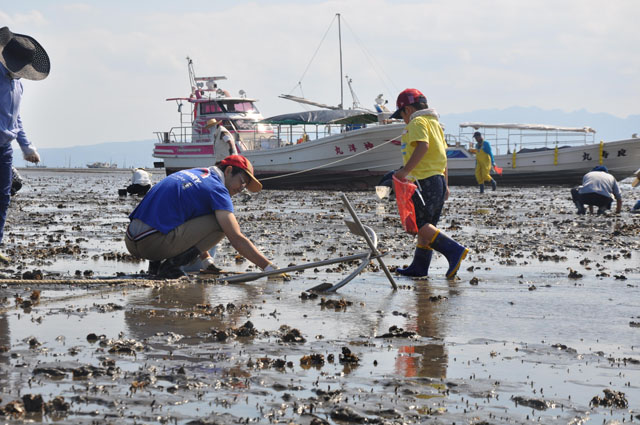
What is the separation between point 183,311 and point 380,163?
24.8 meters

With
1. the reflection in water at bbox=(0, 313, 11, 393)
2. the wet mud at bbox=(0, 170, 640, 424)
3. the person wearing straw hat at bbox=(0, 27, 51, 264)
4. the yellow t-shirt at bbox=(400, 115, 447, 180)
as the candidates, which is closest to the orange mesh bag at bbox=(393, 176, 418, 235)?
the yellow t-shirt at bbox=(400, 115, 447, 180)

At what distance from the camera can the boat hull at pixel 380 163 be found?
1179 inches

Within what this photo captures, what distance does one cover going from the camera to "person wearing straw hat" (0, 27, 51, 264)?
696 cm

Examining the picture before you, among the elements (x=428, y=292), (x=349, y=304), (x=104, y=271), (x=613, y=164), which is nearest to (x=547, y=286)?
(x=428, y=292)

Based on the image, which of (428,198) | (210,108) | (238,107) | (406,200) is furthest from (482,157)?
(406,200)

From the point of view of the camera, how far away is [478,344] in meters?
4.64

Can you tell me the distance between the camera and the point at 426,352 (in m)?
4.38

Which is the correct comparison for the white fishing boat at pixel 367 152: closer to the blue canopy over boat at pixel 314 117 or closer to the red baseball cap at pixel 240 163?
the blue canopy over boat at pixel 314 117

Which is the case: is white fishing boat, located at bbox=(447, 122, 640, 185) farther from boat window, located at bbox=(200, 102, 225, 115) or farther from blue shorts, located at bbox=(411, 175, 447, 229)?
blue shorts, located at bbox=(411, 175, 447, 229)

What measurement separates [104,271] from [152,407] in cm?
452

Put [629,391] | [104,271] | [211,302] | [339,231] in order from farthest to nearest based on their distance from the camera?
[339,231] → [104,271] → [211,302] → [629,391]

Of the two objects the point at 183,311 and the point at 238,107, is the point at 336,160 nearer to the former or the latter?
the point at 238,107

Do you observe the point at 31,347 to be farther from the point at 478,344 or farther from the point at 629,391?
the point at 629,391

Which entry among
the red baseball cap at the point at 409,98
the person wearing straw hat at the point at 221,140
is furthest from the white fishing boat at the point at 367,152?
the red baseball cap at the point at 409,98
